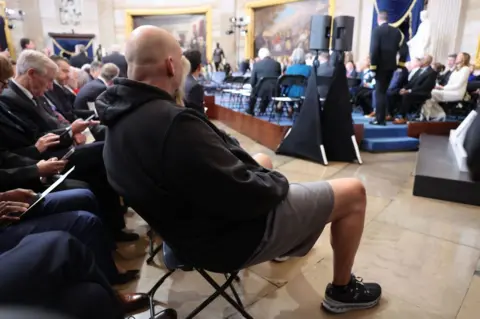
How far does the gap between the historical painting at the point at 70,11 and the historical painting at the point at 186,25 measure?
2197 mm

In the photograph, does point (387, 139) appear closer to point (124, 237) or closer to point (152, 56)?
point (124, 237)

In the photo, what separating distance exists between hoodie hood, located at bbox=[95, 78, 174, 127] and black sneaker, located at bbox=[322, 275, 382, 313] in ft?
3.72

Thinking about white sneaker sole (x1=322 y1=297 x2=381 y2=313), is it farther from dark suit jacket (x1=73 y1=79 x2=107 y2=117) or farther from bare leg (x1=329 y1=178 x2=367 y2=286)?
dark suit jacket (x1=73 y1=79 x2=107 y2=117)

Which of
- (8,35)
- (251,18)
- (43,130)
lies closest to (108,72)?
(43,130)

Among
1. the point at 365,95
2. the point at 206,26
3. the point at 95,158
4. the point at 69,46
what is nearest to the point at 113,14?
the point at 69,46

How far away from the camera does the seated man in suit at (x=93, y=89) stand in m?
3.48

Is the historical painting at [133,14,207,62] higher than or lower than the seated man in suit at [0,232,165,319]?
higher

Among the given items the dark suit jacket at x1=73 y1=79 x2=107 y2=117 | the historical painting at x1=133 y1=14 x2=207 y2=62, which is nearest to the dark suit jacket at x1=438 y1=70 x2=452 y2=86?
the dark suit jacket at x1=73 y1=79 x2=107 y2=117

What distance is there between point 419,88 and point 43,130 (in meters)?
5.18

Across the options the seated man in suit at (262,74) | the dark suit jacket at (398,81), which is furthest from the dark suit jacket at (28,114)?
the dark suit jacket at (398,81)

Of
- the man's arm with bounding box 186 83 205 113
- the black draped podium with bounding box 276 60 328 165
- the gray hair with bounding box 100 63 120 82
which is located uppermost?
the gray hair with bounding box 100 63 120 82

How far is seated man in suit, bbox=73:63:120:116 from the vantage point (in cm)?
348

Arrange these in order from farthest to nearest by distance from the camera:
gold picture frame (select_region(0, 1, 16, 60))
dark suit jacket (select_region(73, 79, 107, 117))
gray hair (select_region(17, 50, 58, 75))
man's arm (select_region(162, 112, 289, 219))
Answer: gold picture frame (select_region(0, 1, 16, 60))
dark suit jacket (select_region(73, 79, 107, 117))
gray hair (select_region(17, 50, 58, 75))
man's arm (select_region(162, 112, 289, 219))

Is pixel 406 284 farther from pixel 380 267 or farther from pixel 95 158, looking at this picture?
pixel 95 158
